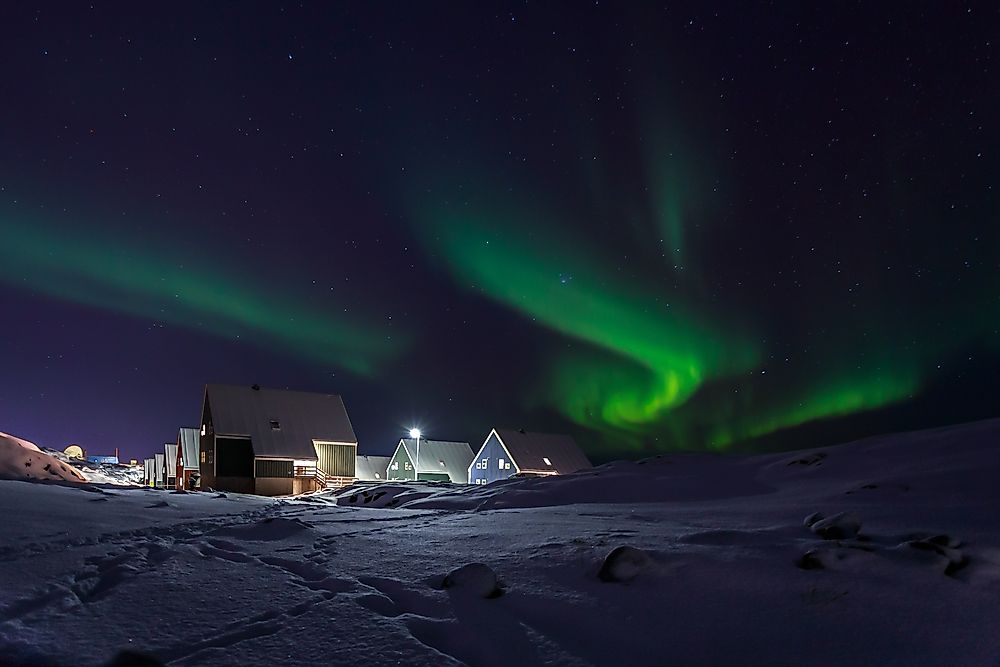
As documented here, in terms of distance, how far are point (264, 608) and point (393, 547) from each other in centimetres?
138

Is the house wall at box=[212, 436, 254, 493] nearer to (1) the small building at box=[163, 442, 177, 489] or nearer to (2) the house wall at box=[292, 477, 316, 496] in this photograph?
(2) the house wall at box=[292, 477, 316, 496]

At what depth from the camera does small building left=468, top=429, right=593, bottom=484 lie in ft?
139

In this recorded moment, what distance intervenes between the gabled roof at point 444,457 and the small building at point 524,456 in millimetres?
5086

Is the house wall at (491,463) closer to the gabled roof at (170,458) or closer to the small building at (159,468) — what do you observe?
the gabled roof at (170,458)

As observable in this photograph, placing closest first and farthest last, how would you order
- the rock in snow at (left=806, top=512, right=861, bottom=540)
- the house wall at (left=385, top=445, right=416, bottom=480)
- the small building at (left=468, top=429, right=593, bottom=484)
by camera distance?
1. the rock in snow at (left=806, top=512, right=861, bottom=540)
2. the small building at (left=468, top=429, right=593, bottom=484)
3. the house wall at (left=385, top=445, right=416, bottom=480)

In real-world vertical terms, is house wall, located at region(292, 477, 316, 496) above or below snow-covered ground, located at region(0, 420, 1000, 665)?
below

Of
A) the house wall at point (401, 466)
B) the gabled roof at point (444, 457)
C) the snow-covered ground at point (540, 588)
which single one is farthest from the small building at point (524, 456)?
the snow-covered ground at point (540, 588)

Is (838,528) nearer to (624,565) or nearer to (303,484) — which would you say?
(624,565)

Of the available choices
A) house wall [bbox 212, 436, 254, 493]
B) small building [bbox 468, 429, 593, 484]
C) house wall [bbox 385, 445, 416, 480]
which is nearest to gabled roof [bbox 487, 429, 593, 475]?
small building [bbox 468, 429, 593, 484]

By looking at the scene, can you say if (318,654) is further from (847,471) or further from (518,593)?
(847,471)

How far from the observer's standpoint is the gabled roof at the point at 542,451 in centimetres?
4253

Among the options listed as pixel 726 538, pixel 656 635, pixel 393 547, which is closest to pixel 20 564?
pixel 393 547

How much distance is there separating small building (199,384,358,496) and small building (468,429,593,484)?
1341cm

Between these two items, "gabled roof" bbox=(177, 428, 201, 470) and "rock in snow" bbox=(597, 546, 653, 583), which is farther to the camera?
"gabled roof" bbox=(177, 428, 201, 470)
